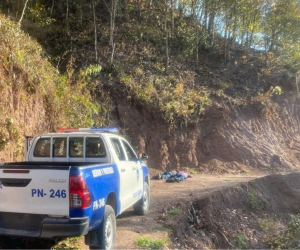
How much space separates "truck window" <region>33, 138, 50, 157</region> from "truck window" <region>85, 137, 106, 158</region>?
0.78m

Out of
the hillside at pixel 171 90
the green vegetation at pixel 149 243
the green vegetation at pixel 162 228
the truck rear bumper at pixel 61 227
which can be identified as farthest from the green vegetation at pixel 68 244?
the hillside at pixel 171 90

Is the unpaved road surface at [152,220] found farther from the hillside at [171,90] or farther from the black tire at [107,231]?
the hillside at [171,90]

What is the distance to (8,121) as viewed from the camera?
8992 millimetres

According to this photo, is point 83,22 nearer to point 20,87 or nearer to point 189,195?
point 20,87

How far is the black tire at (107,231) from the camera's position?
5277mm

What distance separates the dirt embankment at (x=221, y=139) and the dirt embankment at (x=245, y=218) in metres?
5.03

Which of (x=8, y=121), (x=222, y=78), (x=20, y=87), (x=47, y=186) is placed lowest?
(x=47, y=186)

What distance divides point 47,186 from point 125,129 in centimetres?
1143

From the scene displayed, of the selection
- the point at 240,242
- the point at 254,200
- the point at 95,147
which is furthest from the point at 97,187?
the point at 254,200

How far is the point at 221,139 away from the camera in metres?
18.0

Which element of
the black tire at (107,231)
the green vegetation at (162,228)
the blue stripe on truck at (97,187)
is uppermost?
the blue stripe on truck at (97,187)

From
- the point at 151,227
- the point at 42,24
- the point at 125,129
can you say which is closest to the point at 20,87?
the point at 151,227

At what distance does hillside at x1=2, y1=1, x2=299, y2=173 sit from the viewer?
1641 cm

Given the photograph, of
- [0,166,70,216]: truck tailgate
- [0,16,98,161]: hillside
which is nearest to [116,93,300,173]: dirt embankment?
[0,16,98,161]: hillside
